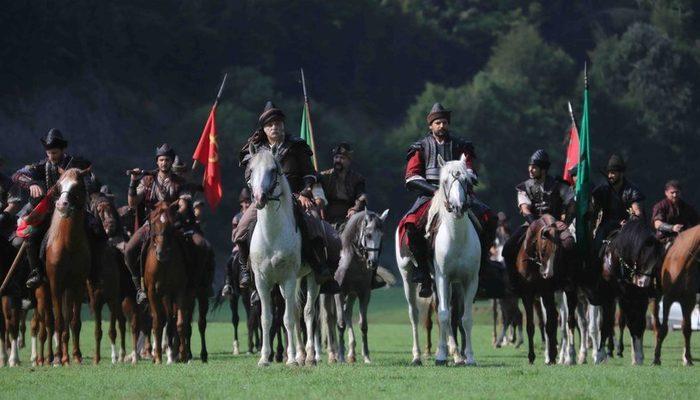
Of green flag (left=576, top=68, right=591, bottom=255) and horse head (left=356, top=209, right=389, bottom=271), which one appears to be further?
horse head (left=356, top=209, right=389, bottom=271)

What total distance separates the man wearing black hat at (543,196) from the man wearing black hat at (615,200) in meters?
0.93

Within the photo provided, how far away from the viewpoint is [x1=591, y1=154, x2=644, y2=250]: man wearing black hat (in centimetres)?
2491

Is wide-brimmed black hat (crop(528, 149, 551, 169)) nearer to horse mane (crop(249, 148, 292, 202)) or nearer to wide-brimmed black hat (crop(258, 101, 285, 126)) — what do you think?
wide-brimmed black hat (crop(258, 101, 285, 126))

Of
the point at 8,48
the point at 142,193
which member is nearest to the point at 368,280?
the point at 142,193

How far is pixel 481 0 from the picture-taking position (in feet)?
382

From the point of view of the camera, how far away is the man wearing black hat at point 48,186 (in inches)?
913

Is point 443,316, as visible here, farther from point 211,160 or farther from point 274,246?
point 211,160

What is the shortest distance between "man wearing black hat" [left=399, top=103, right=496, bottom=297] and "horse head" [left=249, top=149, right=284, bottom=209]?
232cm

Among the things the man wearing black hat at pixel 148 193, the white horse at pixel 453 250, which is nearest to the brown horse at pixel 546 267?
the white horse at pixel 453 250

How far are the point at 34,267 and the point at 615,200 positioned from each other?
789 cm

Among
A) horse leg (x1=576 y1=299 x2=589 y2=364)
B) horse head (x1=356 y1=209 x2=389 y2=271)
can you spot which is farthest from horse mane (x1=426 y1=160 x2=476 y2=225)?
horse leg (x1=576 y1=299 x2=589 y2=364)

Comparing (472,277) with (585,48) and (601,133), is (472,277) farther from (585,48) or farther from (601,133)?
(585,48)

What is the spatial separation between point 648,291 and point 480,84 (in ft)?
240

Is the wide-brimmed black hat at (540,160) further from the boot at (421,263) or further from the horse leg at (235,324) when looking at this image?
the horse leg at (235,324)
